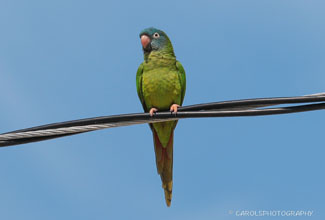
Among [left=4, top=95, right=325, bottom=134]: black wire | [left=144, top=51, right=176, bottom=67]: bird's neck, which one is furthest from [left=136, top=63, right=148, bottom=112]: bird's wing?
[left=4, top=95, right=325, bottom=134]: black wire

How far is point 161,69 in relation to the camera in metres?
6.67

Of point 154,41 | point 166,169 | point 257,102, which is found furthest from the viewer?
point 154,41

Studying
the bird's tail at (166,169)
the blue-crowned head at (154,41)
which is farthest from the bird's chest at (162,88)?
the bird's tail at (166,169)

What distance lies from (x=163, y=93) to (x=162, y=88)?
0.08 meters

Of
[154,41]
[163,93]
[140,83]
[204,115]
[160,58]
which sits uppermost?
[154,41]

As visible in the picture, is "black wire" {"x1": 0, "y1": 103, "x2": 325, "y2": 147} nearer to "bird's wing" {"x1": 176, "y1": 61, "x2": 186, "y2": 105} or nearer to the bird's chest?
the bird's chest

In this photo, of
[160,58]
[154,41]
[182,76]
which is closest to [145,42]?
[154,41]

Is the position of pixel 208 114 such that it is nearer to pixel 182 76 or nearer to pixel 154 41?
pixel 182 76

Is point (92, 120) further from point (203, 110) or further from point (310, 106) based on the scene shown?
point (310, 106)

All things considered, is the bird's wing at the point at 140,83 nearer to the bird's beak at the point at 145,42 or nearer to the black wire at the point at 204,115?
the bird's beak at the point at 145,42

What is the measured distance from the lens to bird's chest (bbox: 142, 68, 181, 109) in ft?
21.4

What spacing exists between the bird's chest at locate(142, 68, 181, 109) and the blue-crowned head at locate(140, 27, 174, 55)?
55 centimetres

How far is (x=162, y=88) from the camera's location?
6527mm

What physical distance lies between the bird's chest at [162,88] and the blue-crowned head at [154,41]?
555 millimetres
